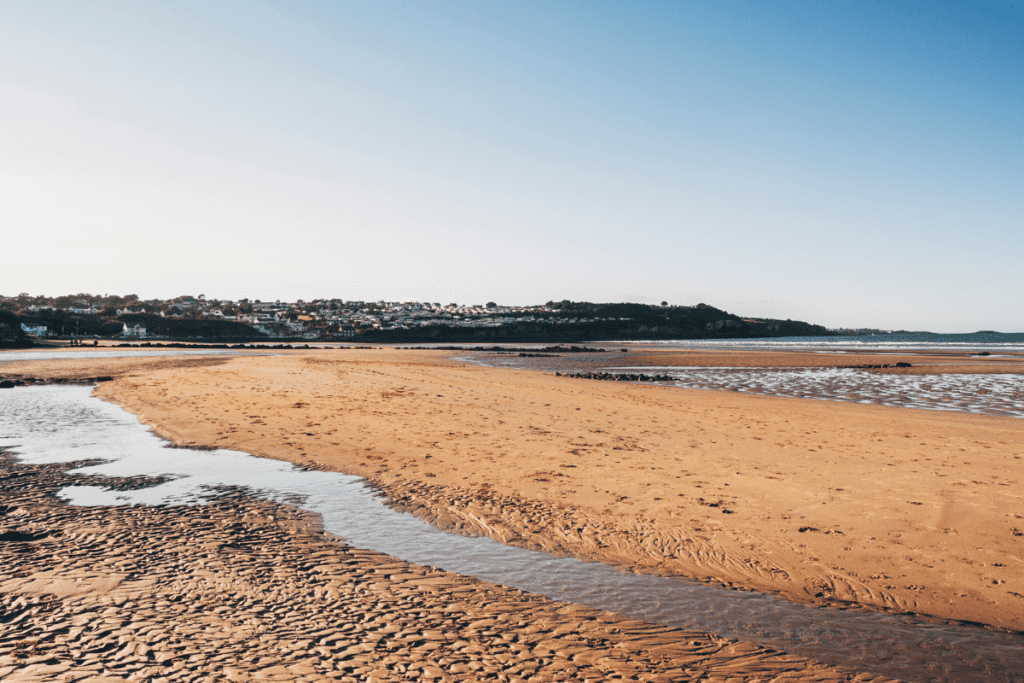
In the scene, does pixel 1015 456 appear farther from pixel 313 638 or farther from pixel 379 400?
pixel 379 400

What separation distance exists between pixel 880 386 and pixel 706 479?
72.4ft

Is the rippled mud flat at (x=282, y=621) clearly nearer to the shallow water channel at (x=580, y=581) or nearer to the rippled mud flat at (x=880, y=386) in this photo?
the shallow water channel at (x=580, y=581)

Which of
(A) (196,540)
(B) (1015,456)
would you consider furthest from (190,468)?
(B) (1015,456)

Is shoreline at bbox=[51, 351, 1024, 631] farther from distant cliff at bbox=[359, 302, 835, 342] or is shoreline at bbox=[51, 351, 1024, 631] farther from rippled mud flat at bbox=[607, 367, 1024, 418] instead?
distant cliff at bbox=[359, 302, 835, 342]

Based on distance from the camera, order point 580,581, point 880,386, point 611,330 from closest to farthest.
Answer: point 580,581
point 880,386
point 611,330

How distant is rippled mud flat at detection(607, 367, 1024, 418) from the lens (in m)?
21.0

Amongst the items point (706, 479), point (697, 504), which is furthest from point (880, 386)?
point (697, 504)

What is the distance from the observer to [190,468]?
35.2 feet

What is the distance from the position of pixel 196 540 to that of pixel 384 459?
466cm

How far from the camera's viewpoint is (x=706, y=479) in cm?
977

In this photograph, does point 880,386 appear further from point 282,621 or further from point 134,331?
point 134,331

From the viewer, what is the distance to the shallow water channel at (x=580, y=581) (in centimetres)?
471

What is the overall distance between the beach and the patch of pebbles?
279mm

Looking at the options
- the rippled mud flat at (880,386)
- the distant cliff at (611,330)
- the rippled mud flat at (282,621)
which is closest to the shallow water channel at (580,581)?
the rippled mud flat at (282,621)
